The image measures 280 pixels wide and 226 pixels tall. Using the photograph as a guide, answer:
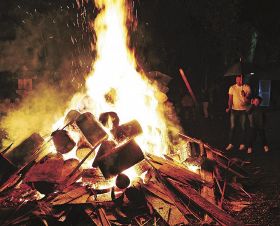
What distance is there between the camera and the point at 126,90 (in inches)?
313

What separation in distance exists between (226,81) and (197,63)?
181 cm

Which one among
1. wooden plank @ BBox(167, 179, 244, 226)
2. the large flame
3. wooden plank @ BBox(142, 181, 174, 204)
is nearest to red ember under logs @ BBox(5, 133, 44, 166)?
the large flame

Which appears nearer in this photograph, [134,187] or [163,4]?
[134,187]

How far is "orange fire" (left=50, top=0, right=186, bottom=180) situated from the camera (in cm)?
754

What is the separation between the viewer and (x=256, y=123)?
324 inches

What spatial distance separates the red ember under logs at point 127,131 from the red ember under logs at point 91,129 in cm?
33

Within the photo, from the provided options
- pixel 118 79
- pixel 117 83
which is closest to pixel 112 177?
pixel 117 83

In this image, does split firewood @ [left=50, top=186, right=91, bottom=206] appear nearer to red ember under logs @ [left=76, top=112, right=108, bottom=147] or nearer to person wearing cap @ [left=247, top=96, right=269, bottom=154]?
red ember under logs @ [left=76, top=112, right=108, bottom=147]

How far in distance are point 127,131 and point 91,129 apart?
0.74 meters

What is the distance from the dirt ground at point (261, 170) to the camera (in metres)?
4.80

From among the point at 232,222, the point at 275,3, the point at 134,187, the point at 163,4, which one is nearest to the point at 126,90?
the point at 134,187

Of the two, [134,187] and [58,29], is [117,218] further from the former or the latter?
[58,29]

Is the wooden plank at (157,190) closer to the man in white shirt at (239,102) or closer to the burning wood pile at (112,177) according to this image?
the burning wood pile at (112,177)

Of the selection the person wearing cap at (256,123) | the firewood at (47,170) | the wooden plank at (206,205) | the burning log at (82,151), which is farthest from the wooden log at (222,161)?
the firewood at (47,170)
